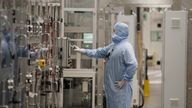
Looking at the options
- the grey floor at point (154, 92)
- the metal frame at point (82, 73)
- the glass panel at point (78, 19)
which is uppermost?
the glass panel at point (78, 19)

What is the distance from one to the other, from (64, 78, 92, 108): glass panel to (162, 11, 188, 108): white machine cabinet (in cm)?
151

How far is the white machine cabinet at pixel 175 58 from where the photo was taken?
681 centimetres

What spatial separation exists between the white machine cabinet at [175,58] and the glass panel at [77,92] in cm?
151

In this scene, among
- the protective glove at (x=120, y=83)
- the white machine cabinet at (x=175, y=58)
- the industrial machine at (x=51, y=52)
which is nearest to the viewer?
the industrial machine at (x=51, y=52)

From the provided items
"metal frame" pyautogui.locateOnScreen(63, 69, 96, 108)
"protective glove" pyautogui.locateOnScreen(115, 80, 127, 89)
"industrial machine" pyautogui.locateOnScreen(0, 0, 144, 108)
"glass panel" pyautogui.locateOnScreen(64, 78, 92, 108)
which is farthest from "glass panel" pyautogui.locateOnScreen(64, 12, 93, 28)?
"protective glove" pyautogui.locateOnScreen(115, 80, 127, 89)

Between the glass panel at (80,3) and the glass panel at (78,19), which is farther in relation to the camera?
the glass panel at (78,19)

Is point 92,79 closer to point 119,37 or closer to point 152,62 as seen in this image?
point 119,37

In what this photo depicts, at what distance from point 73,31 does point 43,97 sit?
6.56 feet

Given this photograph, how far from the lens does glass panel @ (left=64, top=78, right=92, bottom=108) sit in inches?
292

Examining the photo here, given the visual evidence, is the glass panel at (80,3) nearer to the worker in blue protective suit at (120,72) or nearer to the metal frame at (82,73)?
the metal frame at (82,73)

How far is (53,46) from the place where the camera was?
5840 millimetres

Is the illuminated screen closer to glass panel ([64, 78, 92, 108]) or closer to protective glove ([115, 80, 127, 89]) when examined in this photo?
glass panel ([64, 78, 92, 108])

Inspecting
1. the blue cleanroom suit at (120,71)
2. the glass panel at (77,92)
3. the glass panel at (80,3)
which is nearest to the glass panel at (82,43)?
the glass panel at (77,92)

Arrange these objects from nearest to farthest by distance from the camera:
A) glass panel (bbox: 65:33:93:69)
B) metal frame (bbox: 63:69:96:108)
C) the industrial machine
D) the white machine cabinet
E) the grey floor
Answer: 1. the industrial machine
2. the white machine cabinet
3. metal frame (bbox: 63:69:96:108)
4. glass panel (bbox: 65:33:93:69)
5. the grey floor
